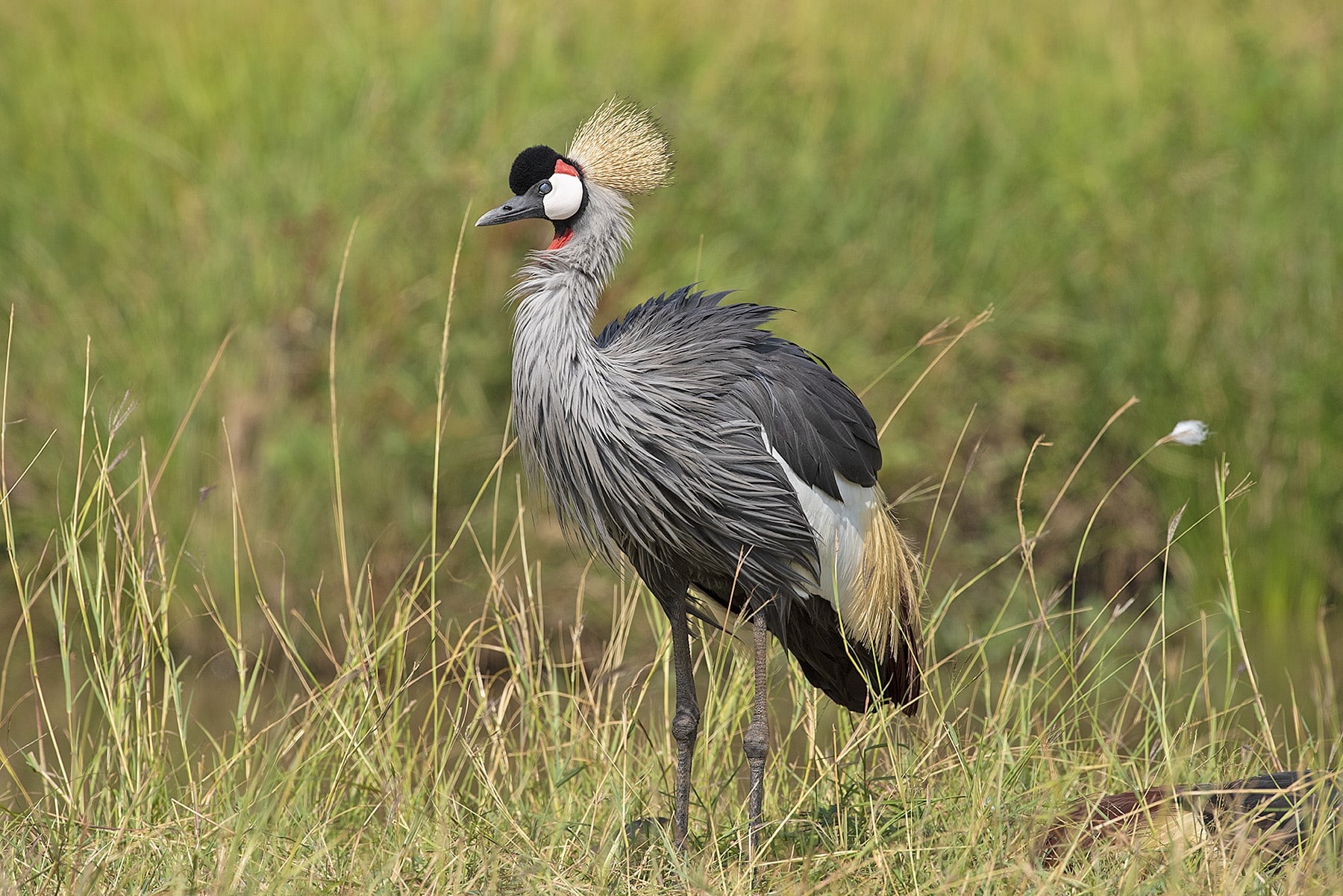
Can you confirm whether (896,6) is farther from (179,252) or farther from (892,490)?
(179,252)

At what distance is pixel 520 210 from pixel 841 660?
1.20 meters

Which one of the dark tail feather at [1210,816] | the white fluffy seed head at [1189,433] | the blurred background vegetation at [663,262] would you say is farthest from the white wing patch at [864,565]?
the blurred background vegetation at [663,262]

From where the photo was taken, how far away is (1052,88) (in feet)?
20.3

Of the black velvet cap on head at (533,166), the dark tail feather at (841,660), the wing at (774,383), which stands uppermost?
the black velvet cap on head at (533,166)

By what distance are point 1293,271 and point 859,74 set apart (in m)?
1.90

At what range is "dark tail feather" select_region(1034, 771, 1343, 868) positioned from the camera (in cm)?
254

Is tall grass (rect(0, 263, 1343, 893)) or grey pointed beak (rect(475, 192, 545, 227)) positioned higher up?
grey pointed beak (rect(475, 192, 545, 227))

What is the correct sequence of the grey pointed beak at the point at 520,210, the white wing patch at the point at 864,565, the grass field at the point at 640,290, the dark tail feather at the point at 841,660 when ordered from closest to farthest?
the grey pointed beak at the point at 520,210
the white wing patch at the point at 864,565
the dark tail feather at the point at 841,660
the grass field at the point at 640,290

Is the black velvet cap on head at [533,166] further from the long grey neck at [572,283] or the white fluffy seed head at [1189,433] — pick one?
the white fluffy seed head at [1189,433]

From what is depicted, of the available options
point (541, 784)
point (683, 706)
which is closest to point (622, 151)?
point (683, 706)

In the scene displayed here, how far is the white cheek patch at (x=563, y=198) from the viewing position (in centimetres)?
304

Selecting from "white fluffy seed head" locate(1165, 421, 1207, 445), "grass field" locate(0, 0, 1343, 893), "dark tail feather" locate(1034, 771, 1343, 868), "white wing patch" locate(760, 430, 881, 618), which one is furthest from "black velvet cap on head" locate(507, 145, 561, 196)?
"grass field" locate(0, 0, 1343, 893)

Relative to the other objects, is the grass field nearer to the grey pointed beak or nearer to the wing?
the wing

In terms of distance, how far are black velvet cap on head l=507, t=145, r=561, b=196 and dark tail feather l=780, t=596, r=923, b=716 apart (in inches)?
41.8
